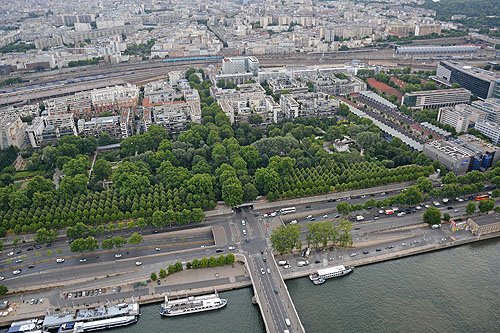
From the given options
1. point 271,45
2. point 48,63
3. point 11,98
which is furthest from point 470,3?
point 11,98

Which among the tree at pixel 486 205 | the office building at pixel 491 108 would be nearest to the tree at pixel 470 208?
the tree at pixel 486 205

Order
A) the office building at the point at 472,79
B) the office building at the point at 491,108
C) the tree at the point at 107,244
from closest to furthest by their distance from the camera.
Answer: the tree at the point at 107,244
the office building at the point at 491,108
the office building at the point at 472,79

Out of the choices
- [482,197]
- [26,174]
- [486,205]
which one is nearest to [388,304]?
[486,205]

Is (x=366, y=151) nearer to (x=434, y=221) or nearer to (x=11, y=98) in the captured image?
(x=434, y=221)

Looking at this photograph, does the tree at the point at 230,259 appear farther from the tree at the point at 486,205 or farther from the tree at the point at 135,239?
the tree at the point at 486,205

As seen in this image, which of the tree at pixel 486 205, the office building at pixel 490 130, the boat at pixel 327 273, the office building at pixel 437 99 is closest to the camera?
the boat at pixel 327 273

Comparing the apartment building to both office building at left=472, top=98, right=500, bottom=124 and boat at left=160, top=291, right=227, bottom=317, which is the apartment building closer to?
boat at left=160, top=291, right=227, bottom=317
